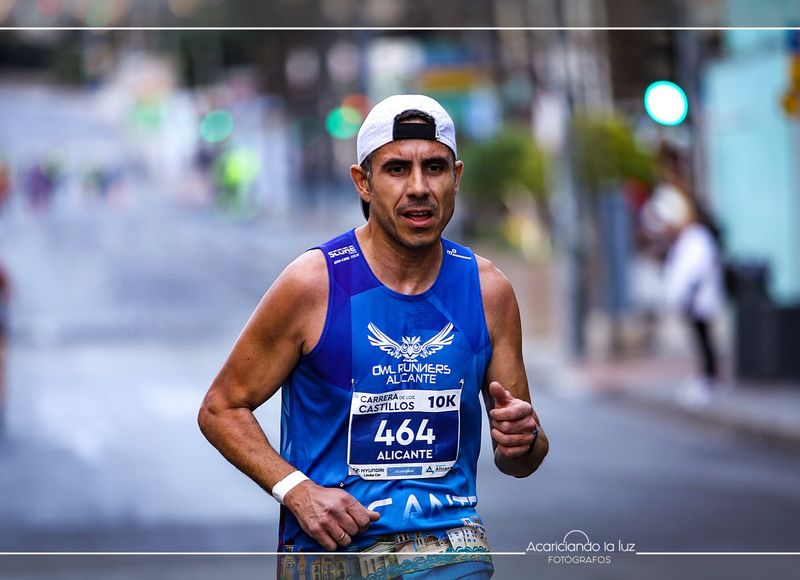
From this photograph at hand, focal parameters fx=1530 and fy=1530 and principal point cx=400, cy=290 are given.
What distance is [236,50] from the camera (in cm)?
5147

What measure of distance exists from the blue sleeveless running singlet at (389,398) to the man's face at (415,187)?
14cm

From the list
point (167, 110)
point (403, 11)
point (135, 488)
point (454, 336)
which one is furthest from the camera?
point (403, 11)

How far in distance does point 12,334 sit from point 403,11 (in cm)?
2483

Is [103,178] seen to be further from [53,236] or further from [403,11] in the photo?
[403,11]

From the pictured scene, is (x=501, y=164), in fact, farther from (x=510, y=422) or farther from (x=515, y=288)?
(x=510, y=422)

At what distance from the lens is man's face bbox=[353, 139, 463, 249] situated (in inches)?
130

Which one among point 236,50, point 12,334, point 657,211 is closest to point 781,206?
point 657,211

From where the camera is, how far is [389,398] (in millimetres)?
Answer: 3348

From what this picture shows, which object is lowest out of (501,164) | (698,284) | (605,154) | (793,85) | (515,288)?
(698,284)

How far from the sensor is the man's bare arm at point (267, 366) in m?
3.35

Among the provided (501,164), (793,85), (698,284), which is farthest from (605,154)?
(793,85)

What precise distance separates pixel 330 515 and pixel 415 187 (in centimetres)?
72

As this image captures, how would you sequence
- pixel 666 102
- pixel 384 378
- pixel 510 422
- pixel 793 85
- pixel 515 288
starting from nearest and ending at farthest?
pixel 510 422 < pixel 384 378 < pixel 666 102 < pixel 793 85 < pixel 515 288

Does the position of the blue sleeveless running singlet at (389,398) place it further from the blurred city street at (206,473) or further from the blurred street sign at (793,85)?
the blurred street sign at (793,85)
